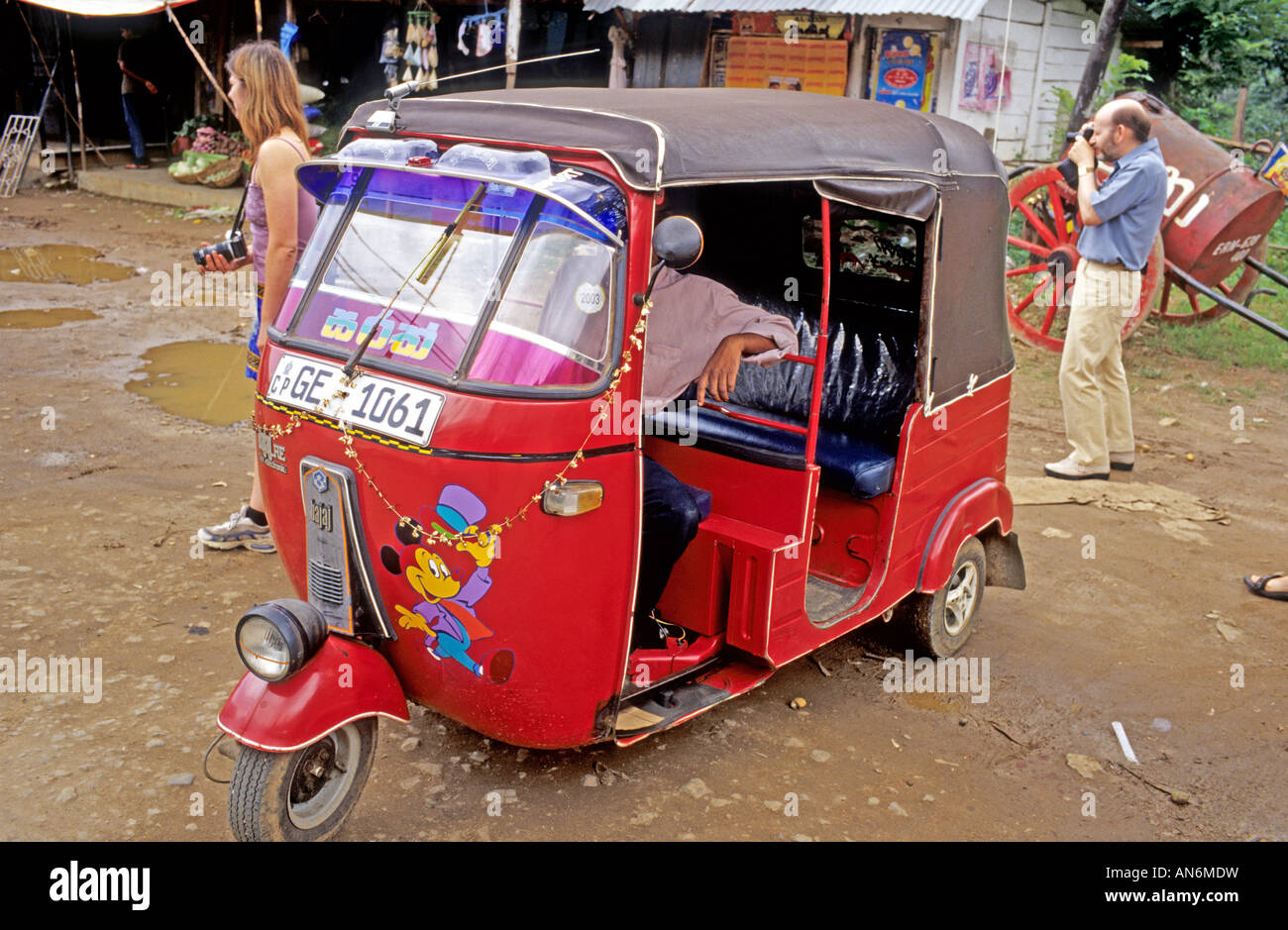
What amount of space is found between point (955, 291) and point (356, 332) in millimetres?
2372

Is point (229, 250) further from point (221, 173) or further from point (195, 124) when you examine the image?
point (195, 124)

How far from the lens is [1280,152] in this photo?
28.9ft

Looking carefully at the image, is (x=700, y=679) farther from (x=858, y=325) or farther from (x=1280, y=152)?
(x=1280, y=152)

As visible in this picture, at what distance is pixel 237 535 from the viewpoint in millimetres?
5133

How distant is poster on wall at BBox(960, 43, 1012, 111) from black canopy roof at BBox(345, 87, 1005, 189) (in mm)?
9337

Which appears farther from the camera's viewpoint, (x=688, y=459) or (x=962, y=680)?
(x=962, y=680)

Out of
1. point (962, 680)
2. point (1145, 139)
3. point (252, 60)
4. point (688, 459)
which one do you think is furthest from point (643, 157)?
point (1145, 139)

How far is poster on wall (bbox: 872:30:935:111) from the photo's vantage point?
12.8 meters

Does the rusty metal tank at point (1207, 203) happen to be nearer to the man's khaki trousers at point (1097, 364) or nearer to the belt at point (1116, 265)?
the man's khaki trousers at point (1097, 364)

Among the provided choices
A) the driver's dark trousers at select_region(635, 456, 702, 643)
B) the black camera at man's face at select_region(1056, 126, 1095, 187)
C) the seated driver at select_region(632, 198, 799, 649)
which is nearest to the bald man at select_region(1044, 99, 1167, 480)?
the black camera at man's face at select_region(1056, 126, 1095, 187)

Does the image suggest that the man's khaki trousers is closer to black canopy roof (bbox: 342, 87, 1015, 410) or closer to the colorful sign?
black canopy roof (bbox: 342, 87, 1015, 410)

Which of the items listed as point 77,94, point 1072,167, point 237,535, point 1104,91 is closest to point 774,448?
point 237,535

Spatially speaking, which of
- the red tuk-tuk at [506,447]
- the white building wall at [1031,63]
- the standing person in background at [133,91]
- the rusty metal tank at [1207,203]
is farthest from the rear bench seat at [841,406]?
the standing person in background at [133,91]

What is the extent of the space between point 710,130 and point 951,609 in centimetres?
251
